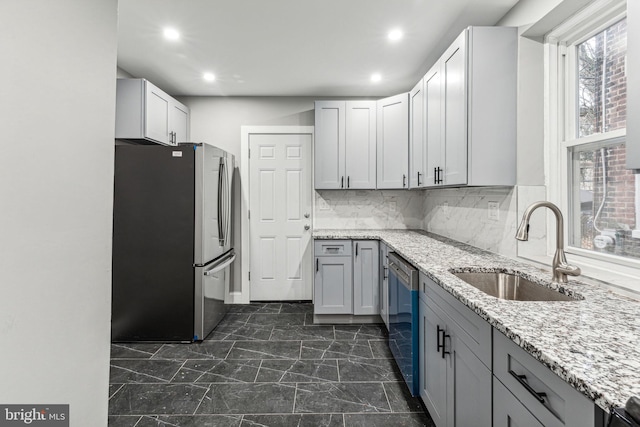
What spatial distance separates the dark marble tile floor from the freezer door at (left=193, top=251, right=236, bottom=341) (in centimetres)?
12

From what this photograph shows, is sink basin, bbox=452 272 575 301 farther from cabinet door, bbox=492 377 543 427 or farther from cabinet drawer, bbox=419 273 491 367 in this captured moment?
cabinet door, bbox=492 377 543 427

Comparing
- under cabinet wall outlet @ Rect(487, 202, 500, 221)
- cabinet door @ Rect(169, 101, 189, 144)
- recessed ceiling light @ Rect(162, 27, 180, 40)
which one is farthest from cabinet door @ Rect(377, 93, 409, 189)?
cabinet door @ Rect(169, 101, 189, 144)

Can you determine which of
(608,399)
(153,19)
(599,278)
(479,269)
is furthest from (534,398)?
(153,19)

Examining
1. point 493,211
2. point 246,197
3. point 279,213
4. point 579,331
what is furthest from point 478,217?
point 246,197

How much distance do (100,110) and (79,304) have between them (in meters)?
0.56

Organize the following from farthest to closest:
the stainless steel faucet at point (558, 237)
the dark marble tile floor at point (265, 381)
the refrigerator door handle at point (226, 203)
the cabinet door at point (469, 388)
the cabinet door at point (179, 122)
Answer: the cabinet door at point (179, 122) → the refrigerator door handle at point (226, 203) → the dark marble tile floor at point (265, 381) → the stainless steel faucet at point (558, 237) → the cabinet door at point (469, 388)

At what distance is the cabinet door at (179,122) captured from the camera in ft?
11.3

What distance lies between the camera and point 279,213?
3.91 m

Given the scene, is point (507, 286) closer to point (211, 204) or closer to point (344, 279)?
point (344, 279)

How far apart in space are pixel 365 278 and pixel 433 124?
1.59 metres

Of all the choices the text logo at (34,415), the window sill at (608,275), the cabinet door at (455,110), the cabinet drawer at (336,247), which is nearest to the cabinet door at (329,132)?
the cabinet drawer at (336,247)

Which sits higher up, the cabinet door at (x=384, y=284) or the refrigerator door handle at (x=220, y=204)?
the refrigerator door handle at (x=220, y=204)

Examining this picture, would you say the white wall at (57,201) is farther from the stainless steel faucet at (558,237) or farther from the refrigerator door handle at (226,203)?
the refrigerator door handle at (226,203)

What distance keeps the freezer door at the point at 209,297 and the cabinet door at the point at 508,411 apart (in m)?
2.42
